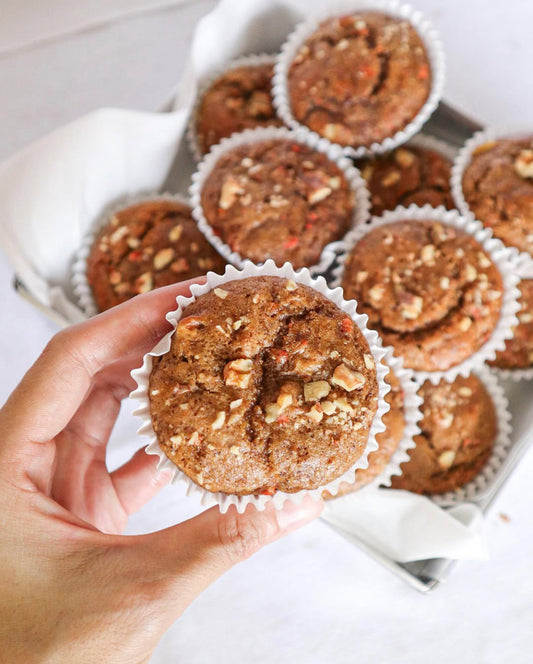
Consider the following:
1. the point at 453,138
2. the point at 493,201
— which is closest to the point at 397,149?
the point at 453,138

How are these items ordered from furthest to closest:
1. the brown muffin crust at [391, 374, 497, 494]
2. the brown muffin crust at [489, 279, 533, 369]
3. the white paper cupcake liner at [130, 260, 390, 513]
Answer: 1. the brown muffin crust at [489, 279, 533, 369]
2. the brown muffin crust at [391, 374, 497, 494]
3. the white paper cupcake liner at [130, 260, 390, 513]

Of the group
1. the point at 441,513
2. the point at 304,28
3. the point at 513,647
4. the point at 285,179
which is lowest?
the point at 513,647

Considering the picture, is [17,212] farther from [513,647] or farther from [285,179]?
[513,647]

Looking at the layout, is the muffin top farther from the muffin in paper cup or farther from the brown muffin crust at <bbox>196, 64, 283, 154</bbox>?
the muffin in paper cup

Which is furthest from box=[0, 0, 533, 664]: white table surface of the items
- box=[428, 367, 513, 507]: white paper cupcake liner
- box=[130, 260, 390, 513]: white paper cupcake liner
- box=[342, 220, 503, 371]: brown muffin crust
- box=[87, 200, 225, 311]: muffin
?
box=[130, 260, 390, 513]: white paper cupcake liner

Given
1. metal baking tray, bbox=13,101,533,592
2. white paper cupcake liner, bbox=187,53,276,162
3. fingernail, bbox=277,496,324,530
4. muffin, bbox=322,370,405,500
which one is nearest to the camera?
fingernail, bbox=277,496,324,530

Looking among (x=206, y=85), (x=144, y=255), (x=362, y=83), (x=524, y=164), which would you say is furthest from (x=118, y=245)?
(x=524, y=164)

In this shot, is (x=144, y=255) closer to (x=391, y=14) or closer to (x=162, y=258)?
(x=162, y=258)
